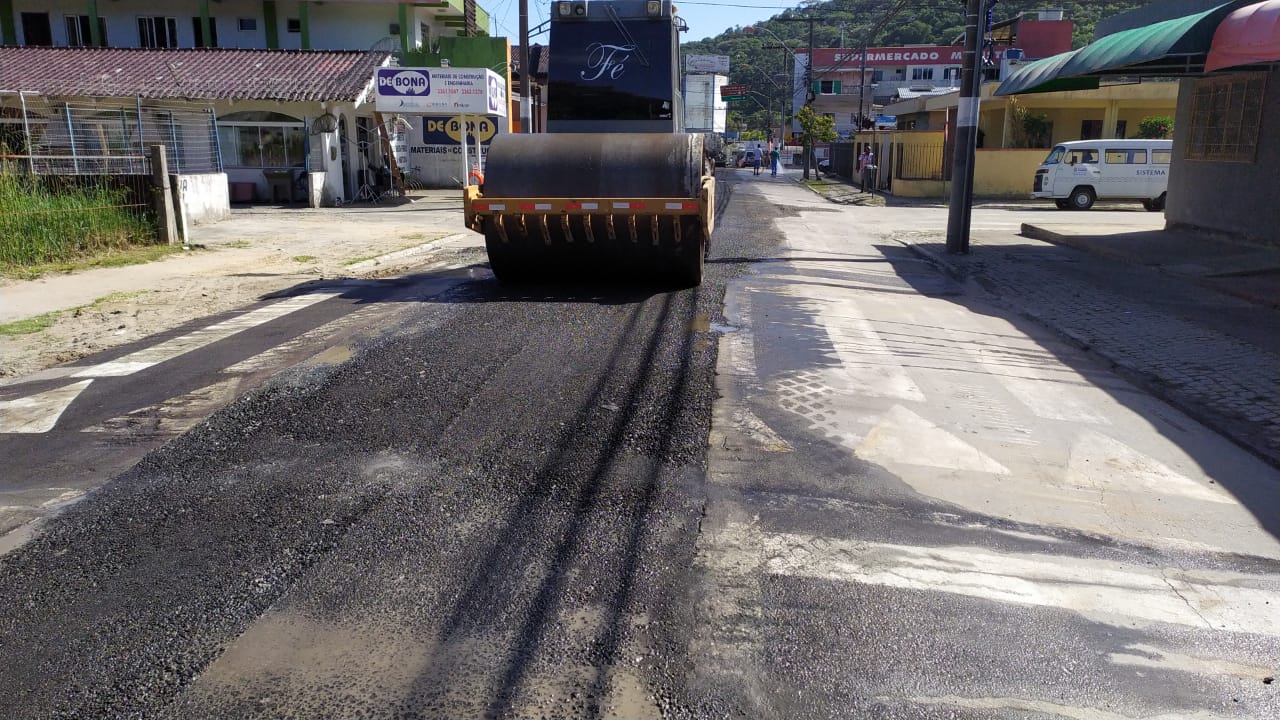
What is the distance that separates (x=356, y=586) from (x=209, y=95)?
1085 inches

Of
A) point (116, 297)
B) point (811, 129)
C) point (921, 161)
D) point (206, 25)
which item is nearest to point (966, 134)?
point (116, 297)

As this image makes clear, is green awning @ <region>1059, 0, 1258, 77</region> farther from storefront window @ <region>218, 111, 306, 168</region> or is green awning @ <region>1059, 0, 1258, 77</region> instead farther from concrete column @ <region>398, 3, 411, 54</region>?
concrete column @ <region>398, 3, 411, 54</region>

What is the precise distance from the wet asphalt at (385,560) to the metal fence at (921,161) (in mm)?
31610

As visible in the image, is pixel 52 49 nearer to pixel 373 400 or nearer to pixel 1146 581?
pixel 373 400

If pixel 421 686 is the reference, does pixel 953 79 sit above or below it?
above

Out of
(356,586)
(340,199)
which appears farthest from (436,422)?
(340,199)

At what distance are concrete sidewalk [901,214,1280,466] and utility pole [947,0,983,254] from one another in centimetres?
47

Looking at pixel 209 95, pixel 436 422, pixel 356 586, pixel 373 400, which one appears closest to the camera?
pixel 356 586

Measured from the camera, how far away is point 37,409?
6.91 meters

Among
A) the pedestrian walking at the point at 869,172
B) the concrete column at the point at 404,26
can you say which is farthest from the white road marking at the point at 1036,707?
the pedestrian walking at the point at 869,172

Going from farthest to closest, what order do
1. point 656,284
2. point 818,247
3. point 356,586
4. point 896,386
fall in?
point 818,247, point 656,284, point 896,386, point 356,586

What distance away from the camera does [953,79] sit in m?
89.4

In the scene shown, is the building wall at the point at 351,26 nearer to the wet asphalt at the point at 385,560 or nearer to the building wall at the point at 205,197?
the building wall at the point at 205,197

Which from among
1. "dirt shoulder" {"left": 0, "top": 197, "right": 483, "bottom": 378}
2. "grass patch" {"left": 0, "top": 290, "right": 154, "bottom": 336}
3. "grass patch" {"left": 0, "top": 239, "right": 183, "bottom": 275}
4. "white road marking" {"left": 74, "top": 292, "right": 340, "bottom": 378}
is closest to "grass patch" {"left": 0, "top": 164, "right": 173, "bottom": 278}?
"grass patch" {"left": 0, "top": 239, "right": 183, "bottom": 275}
